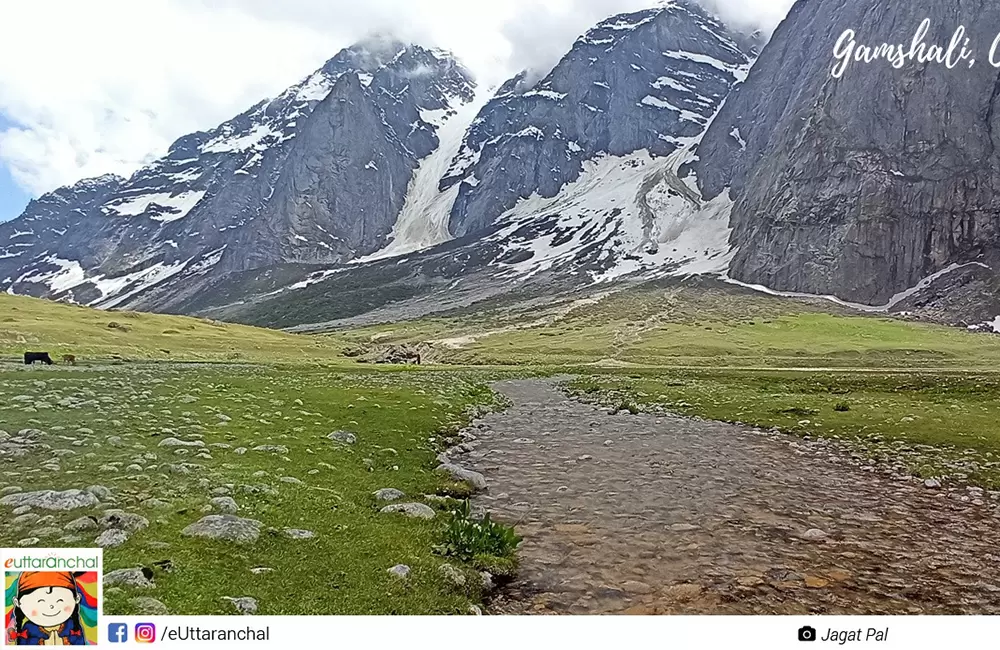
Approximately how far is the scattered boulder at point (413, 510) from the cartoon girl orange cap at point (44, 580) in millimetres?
5304

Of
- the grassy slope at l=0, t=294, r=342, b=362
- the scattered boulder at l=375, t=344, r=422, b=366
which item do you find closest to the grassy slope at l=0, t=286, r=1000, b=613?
the grassy slope at l=0, t=294, r=342, b=362

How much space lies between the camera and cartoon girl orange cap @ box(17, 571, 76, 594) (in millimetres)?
6445

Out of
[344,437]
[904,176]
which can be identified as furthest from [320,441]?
[904,176]

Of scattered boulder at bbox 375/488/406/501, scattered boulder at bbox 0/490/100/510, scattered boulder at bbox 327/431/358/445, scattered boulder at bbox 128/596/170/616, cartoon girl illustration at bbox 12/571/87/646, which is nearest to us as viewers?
cartoon girl illustration at bbox 12/571/87/646

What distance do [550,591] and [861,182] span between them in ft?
707

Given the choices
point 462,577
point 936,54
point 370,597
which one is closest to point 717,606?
point 462,577

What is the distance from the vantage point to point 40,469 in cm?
959

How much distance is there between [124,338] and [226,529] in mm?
68472

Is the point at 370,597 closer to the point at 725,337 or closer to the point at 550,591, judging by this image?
the point at 550,591
